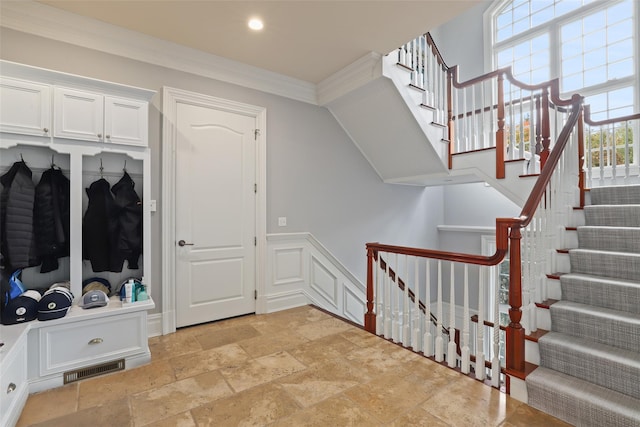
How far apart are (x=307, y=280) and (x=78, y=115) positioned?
2857mm

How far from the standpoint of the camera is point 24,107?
2238 mm

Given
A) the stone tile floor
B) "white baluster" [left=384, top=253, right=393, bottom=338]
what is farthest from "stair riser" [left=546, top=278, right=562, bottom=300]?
"white baluster" [left=384, top=253, right=393, bottom=338]

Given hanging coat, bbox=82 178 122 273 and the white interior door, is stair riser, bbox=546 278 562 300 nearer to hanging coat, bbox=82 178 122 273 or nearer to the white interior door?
the white interior door

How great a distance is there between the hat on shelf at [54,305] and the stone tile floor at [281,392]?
0.50 metres

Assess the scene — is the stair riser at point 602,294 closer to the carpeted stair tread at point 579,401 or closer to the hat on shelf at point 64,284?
the carpeted stair tread at point 579,401

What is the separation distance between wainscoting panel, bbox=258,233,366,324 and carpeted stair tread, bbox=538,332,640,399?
2473 millimetres

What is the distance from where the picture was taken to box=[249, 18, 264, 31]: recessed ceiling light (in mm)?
2736

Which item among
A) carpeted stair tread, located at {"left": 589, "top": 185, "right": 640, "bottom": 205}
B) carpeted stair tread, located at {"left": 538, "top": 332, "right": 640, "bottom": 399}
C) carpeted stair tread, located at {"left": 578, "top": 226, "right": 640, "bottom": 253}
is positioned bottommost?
carpeted stair tread, located at {"left": 538, "top": 332, "right": 640, "bottom": 399}

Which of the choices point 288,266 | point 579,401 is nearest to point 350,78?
point 288,266

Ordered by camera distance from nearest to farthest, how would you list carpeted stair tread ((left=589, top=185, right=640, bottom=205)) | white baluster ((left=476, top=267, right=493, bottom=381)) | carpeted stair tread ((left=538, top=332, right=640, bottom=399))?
carpeted stair tread ((left=538, top=332, right=640, bottom=399)) → white baluster ((left=476, top=267, right=493, bottom=381)) → carpeted stair tread ((left=589, top=185, right=640, bottom=205))

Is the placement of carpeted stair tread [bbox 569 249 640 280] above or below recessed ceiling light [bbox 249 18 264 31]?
below

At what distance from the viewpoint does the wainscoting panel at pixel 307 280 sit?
3748 mm

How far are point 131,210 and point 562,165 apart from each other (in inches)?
151

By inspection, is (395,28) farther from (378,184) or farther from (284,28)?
(378,184)
